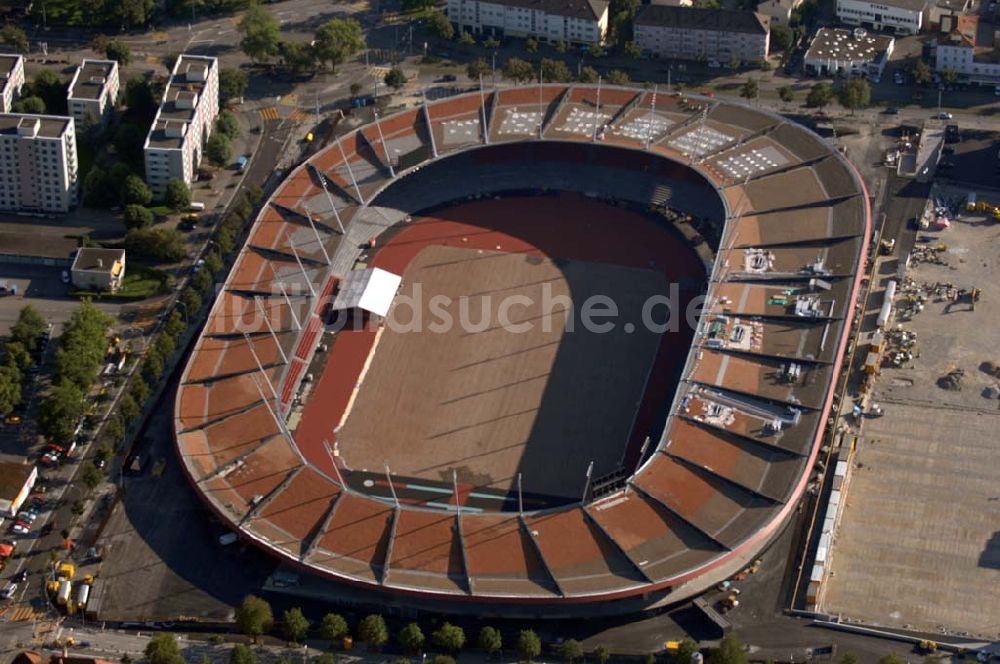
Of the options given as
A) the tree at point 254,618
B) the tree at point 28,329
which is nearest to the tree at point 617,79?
the tree at point 28,329

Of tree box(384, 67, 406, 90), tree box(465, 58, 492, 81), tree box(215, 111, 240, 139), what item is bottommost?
tree box(215, 111, 240, 139)

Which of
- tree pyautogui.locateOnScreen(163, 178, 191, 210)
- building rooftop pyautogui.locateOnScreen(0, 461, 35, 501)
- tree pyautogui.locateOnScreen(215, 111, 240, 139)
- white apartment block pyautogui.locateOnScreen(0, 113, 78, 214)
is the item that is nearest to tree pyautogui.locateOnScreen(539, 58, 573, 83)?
tree pyautogui.locateOnScreen(215, 111, 240, 139)

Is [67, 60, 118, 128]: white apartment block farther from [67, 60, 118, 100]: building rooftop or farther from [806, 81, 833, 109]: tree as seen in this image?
[806, 81, 833, 109]: tree

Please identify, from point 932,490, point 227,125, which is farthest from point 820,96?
point 227,125

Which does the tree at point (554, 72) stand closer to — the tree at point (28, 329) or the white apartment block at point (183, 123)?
the white apartment block at point (183, 123)

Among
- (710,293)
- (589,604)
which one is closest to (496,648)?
(589,604)
